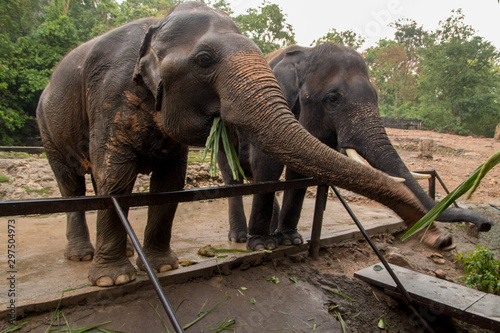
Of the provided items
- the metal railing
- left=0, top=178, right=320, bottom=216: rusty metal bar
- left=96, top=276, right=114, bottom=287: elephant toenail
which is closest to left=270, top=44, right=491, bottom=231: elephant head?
the metal railing

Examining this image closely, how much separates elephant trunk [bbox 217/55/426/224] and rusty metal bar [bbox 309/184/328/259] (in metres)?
1.83

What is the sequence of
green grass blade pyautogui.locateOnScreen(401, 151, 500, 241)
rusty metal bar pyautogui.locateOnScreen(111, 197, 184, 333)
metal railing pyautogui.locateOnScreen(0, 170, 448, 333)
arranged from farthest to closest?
metal railing pyautogui.locateOnScreen(0, 170, 448, 333), rusty metal bar pyautogui.locateOnScreen(111, 197, 184, 333), green grass blade pyautogui.locateOnScreen(401, 151, 500, 241)

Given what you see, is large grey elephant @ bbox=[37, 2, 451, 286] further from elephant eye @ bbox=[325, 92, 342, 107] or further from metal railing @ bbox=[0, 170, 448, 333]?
elephant eye @ bbox=[325, 92, 342, 107]

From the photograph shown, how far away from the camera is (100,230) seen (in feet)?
10.0

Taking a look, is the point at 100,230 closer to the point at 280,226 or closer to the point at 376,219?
the point at 280,226

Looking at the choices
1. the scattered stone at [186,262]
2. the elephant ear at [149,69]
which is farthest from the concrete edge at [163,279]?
the elephant ear at [149,69]

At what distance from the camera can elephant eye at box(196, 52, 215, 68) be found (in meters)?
2.54

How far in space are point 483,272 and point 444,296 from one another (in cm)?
119

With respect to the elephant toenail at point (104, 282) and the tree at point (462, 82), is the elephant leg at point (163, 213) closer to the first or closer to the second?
the elephant toenail at point (104, 282)

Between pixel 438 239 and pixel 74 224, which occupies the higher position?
pixel 438 239

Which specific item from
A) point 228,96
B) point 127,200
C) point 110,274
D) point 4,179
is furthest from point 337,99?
point 4,179

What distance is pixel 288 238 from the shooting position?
4.34 meters

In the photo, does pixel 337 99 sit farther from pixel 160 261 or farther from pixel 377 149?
pixel 160 261

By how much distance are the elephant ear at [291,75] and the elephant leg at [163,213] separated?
1646mm
